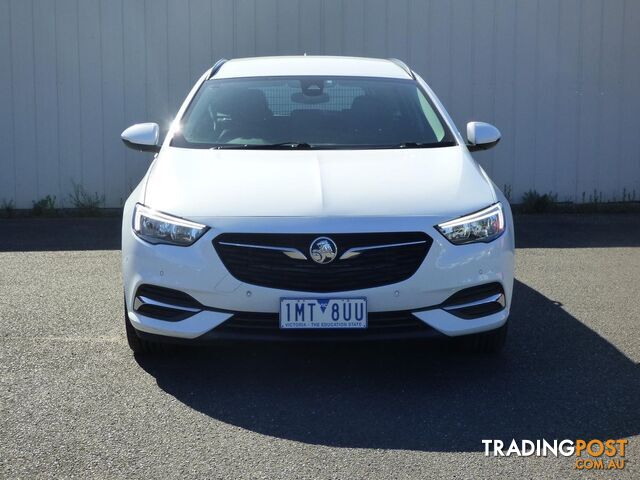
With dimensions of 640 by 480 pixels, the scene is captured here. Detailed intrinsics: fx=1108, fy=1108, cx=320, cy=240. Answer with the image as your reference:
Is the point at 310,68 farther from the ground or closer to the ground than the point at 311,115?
farther from the ground

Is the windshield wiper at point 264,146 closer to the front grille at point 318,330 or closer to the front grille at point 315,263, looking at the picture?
the front grille at point 315,263

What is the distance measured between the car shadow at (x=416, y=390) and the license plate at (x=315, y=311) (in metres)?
0.23

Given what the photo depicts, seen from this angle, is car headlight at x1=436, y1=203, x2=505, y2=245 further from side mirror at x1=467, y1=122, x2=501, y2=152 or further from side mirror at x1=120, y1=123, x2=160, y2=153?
side mirror at x1=120, y1=123, x2=160, y2=153

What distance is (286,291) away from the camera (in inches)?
207

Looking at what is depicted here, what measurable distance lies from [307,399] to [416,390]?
1.82 ft

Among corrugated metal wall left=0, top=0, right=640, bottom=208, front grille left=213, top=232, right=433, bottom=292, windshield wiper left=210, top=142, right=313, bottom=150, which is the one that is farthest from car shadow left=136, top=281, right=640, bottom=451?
corrugated metal wall left=0, top=0, right=640, bottom=208

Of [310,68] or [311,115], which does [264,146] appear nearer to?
[311,115]

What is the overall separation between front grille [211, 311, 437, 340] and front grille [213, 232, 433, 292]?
0.16 meters

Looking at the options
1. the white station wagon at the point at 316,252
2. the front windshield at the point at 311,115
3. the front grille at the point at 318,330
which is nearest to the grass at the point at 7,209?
the front windshield at the point at 311,115

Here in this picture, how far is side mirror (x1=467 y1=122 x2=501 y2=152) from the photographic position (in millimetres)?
6840

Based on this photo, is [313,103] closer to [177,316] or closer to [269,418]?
[177,316]

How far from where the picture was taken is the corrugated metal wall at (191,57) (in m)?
11.8

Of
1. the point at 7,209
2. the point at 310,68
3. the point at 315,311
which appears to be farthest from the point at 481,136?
the point at 7,209

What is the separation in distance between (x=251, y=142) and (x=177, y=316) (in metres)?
1.53
